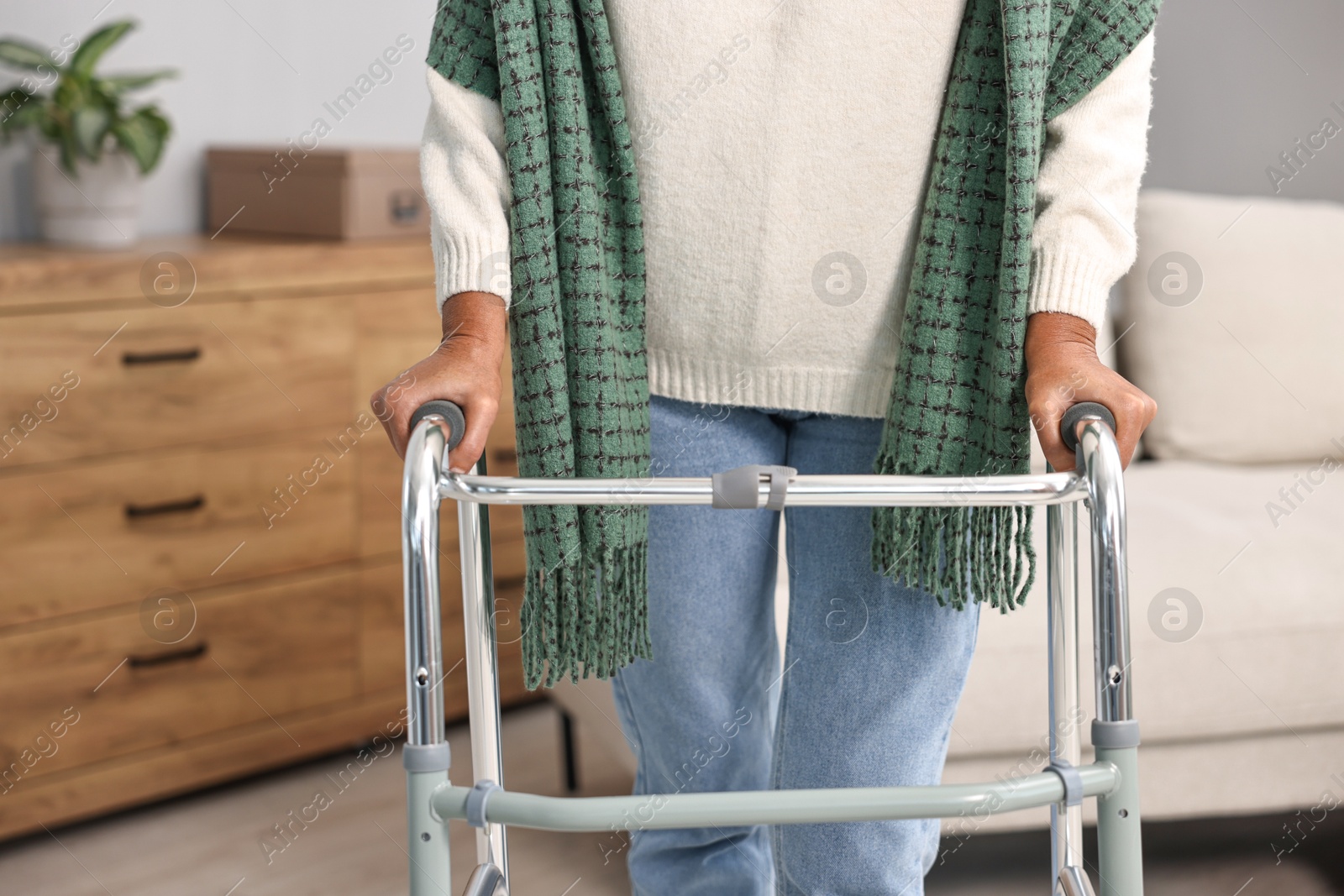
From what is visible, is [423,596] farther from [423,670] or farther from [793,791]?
[793,791]

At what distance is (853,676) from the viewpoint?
969 millimetres

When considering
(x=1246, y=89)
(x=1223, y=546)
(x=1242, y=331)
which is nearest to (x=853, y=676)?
(x=1223, y=546)

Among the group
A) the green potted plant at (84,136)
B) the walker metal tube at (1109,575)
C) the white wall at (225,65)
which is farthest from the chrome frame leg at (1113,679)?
the white wall at (225,65)

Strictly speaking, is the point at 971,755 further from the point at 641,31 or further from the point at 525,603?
the point at 641,31

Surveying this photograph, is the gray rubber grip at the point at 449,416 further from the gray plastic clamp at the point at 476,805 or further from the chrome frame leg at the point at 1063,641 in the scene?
the chrome frame leg at the point at 1063,641

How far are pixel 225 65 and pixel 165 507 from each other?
89 centimetres

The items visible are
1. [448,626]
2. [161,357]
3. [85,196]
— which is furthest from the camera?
[448,626]

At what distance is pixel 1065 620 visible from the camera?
31.1 inches

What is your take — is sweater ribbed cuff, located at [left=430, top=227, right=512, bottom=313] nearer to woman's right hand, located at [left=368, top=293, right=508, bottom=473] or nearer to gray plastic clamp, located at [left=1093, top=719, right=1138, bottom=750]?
woman's right hand, located at [left=368, top=293, right=508, bottom=473]

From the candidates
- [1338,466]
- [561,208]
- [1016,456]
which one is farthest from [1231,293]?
[561,208]

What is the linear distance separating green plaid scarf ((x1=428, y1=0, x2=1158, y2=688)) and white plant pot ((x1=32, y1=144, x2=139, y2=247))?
1217 millimetres

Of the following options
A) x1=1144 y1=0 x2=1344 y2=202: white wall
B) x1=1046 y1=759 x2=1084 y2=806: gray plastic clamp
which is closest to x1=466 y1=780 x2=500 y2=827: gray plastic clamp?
x1=1046 y1=759 x2=1084 y2=806: gray plastic clamp

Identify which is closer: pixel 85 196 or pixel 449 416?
pixel 449 416

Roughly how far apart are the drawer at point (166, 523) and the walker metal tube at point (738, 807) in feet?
4.12
